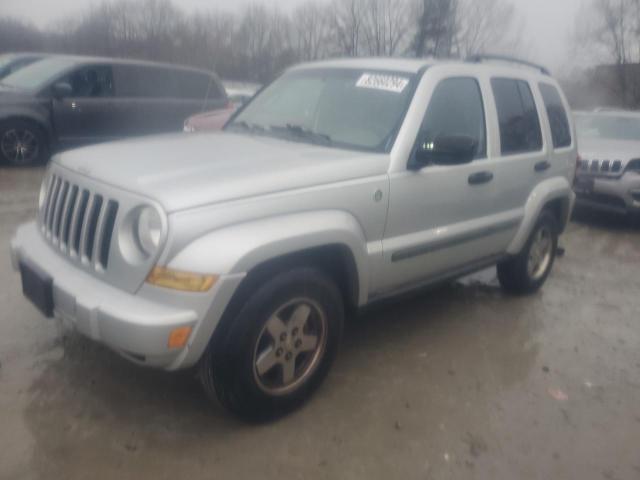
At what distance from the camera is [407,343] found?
163 inches

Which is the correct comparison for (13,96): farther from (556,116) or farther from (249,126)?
(556,116)

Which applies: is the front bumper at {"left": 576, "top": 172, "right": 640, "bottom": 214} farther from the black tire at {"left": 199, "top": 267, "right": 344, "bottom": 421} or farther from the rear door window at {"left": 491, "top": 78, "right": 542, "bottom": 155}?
the black tire at {"left": 199, "top": 267, "right": 344, "bottom": 421}

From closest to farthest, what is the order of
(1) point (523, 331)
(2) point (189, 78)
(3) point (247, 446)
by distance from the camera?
(3) point (247, 446), (1) point (523, 331), (2) point (189, 78)

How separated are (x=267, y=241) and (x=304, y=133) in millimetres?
1301

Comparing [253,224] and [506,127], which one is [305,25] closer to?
[506,127]

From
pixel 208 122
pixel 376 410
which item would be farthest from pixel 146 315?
pixel 208 122

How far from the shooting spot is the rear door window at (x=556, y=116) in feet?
16.2

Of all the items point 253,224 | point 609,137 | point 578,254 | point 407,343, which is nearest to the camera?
point 253,224

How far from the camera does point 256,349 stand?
2.88 m

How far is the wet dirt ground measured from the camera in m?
2.79

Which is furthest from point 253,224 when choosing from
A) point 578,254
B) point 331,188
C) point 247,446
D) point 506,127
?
→ point 578,254

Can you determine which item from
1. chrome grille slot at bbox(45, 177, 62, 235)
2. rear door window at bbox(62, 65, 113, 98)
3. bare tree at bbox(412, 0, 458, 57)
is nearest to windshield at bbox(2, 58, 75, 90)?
rear door window at bbox(62, 65, 113, 98)

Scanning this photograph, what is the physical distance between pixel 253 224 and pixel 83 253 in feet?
2.66

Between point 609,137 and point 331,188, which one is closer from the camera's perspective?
point 331,188
